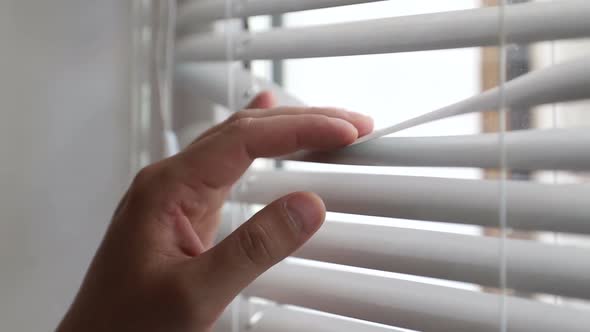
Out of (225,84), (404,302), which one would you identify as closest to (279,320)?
(404,302)

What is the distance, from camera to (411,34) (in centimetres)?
44

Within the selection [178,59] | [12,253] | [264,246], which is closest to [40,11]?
A: [178,59]

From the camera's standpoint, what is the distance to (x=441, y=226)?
1.80 feet

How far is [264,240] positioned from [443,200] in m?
0.14

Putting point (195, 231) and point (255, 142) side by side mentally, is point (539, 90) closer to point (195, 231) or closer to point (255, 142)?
point (255, 142)

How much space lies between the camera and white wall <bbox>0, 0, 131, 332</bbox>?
625 millimetres

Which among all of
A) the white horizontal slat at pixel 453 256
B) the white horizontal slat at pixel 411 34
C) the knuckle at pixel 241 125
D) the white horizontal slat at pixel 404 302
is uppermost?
the white horizontal slat at pixel 411 34

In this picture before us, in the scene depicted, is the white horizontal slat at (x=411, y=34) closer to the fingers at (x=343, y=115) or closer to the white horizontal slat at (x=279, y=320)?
the fingers at (x=343, y=115)

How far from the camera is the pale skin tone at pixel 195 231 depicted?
426 mm

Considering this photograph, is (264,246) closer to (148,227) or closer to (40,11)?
(148,227)

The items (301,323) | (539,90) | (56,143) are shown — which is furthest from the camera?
(56,143)

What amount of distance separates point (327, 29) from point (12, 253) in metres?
0.43

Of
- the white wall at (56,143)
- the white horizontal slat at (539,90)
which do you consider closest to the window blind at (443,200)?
the white horizontal slat at (539,90)

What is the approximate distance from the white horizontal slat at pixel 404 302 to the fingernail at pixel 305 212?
9 cm
